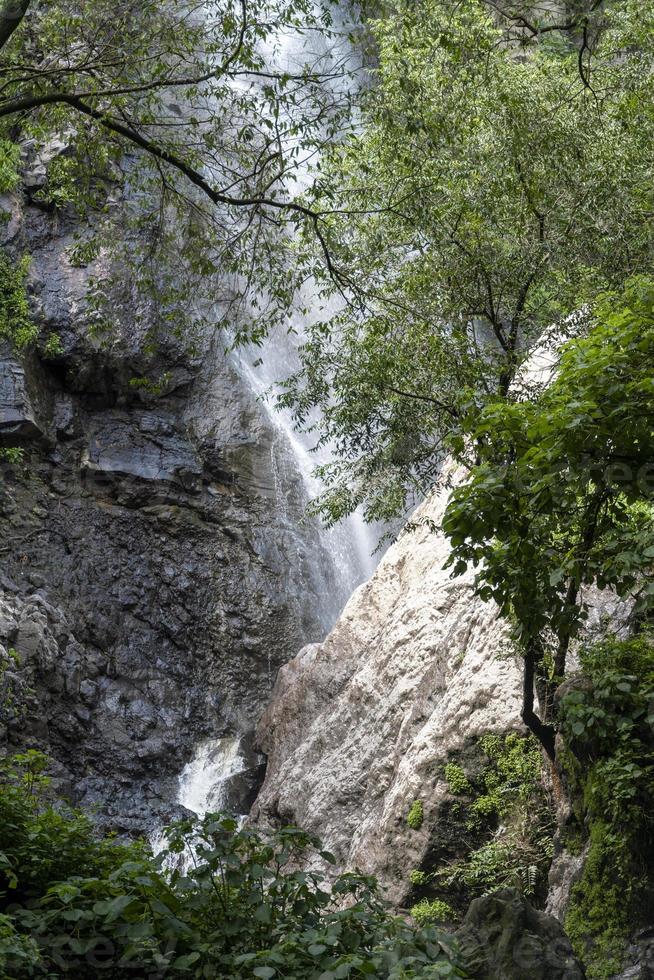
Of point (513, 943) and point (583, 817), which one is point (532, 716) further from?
point (513, 943)

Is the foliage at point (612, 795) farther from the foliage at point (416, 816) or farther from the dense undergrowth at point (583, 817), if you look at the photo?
the foliage at point (416, 816)

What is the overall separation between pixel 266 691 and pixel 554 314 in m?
9.88

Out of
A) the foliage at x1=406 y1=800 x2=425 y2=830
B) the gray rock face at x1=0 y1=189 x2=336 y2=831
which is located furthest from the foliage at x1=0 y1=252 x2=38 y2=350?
the foliage at x1=406 y1=800 x2=425 y2=830

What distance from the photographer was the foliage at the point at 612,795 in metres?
5.78

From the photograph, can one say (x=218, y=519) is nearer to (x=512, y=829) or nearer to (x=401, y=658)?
(x=401, y=658)

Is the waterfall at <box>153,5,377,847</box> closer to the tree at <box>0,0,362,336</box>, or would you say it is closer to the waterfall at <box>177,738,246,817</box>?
the waterfall at <box>177,738,246,817</box>

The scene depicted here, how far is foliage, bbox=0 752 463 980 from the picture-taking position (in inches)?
141

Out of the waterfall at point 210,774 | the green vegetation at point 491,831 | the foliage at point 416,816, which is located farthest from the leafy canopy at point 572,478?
the waterfall at point 210,774

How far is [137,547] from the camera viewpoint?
17359 millimetres

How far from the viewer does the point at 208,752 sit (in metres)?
15.6

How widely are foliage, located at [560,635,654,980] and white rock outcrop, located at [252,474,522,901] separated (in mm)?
1888

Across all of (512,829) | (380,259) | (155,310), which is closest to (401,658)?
(512,829)

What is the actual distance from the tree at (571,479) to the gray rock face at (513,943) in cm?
165

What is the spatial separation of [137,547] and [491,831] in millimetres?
10788
